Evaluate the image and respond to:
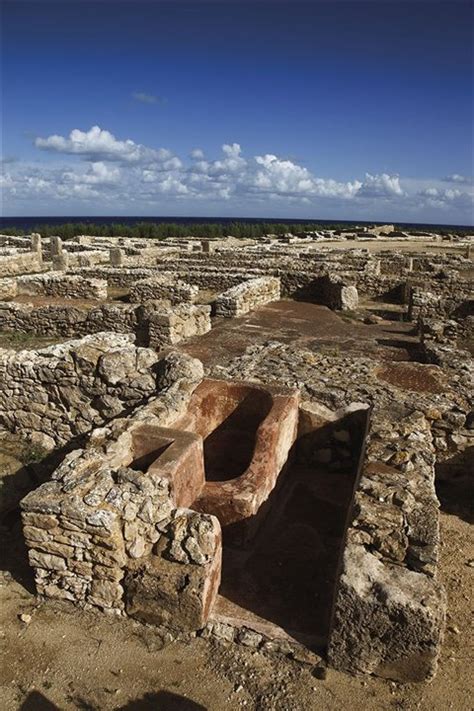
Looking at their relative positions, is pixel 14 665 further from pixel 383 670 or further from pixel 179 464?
pixel 383 670

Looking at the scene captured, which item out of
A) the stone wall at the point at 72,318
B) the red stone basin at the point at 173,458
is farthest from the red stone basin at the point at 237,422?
the stone wall at the point at 72,318

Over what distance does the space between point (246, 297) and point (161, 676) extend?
1287 centimetres

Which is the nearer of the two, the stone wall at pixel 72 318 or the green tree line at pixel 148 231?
the stone wall at pixel 72 318

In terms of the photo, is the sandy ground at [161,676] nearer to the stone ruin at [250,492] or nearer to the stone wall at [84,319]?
the stone ruin at [250,492]

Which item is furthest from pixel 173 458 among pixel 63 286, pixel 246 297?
pixel 63 286

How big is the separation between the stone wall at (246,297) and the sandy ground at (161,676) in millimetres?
11554

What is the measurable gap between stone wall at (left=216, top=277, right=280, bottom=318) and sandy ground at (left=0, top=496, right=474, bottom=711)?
11554mm

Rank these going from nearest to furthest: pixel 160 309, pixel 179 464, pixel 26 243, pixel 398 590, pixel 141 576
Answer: pixel 398 590, pixel 141 576, pixel 179 464, pixel 160 309, pixel 26 243

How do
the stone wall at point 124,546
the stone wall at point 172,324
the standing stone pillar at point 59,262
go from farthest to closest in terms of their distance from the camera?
1. the standing stone pillar at point 59,262
2. the stone wall at point 172,324
3. the stone wall at point 124,546

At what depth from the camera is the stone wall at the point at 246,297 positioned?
15.4 m

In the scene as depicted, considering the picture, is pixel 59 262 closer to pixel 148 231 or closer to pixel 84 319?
pixel 84 319

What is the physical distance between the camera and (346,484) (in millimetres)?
6789

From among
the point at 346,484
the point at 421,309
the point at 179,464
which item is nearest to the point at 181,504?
the point at 179,464

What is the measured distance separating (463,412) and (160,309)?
811 centimetres
